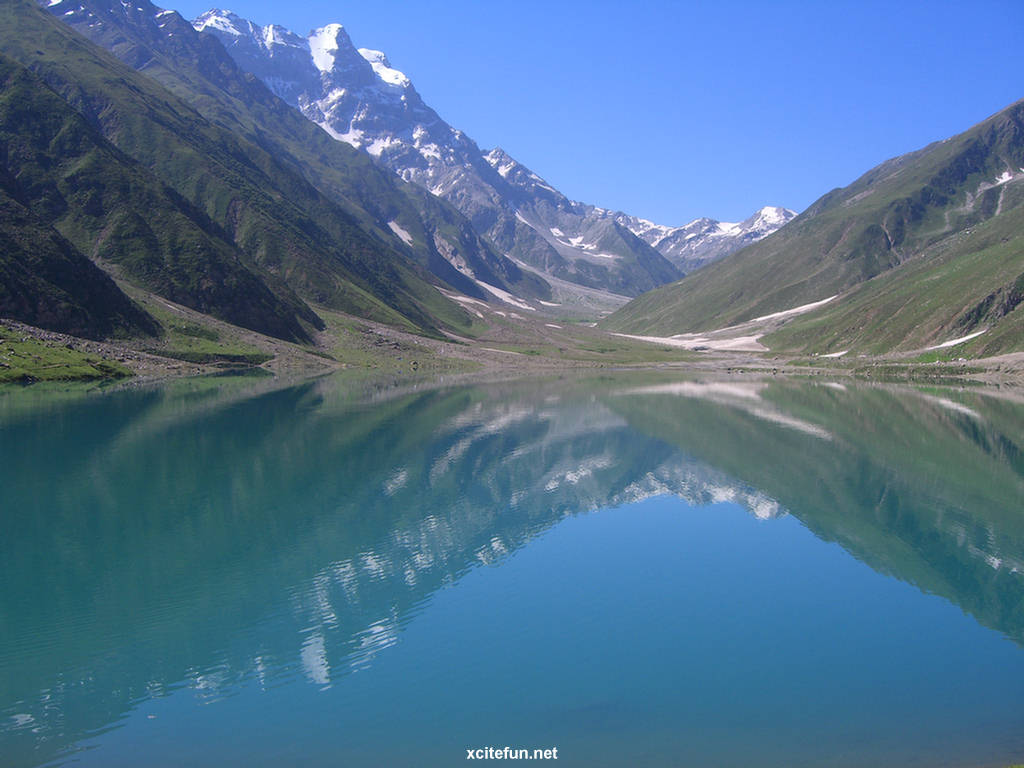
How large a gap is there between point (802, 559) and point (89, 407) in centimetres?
7837

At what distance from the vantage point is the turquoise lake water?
17.7 meters

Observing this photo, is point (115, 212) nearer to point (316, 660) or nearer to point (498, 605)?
point (498, 605)

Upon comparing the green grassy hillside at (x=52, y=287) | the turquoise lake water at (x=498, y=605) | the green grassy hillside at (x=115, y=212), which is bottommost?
the turquoise lake water at (x=498, y=605)

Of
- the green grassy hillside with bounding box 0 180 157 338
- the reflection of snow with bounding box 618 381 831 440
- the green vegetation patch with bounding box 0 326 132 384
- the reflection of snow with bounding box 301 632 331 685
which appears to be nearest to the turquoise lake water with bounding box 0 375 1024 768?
the reflection of snow with bounding box 301 632 331 685

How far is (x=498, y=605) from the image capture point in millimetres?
26969

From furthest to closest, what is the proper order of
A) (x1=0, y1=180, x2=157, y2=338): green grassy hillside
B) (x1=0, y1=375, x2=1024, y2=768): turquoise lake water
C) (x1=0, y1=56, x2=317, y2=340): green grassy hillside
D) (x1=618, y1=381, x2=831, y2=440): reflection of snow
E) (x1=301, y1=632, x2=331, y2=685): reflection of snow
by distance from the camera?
(x1=0, y1=56, x2=317, y2=340): green grassy hillside, (x1=0, y1=180, x2=157, y2=338): green grassy hillside, (x1=618, y1=381, x2=831, y2=440): reflection of snow, (x1=301, y1=632, x2=331, y2=685): reflection of snow, (x1=0, y1=375, x2=1024, y2=768): turquoise lake water

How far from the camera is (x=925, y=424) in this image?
273 ft

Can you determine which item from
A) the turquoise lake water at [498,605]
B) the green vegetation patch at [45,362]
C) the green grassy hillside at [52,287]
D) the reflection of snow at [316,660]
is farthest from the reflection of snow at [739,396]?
the green grassy hillside at [52,287]

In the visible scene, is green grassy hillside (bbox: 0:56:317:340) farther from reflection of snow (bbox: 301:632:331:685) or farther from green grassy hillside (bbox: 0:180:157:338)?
reflection of snow (bbox: 301:632:331:685)

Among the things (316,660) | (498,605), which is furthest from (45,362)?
(316,660)

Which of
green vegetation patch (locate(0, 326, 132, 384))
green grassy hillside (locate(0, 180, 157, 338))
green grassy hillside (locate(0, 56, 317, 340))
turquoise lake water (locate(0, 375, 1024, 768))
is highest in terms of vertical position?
green grassy hillside (locate(0, 56, 317, 340))

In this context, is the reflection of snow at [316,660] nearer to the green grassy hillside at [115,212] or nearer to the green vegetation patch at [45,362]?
the green vegetation patch at [45,362]

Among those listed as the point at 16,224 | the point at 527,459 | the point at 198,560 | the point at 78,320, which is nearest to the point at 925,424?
the point at 527,459

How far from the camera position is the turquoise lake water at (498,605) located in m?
17.7
